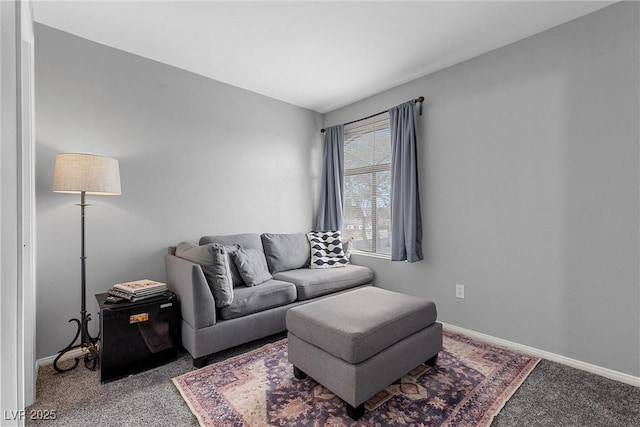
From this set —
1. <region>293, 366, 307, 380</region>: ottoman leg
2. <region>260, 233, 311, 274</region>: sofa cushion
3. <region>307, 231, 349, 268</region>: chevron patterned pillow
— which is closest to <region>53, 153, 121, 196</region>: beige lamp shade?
<region>260, 233, 311, 274</region>: sofa cushion

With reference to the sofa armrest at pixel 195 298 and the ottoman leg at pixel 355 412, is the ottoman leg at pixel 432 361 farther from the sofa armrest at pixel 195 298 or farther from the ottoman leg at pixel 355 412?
the sofa armrest at pixel 195 298

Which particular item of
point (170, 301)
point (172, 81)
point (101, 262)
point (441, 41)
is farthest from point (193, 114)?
point (441, 41)

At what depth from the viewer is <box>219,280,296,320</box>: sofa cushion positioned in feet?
7.59

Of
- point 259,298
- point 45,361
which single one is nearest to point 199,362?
point 259,298

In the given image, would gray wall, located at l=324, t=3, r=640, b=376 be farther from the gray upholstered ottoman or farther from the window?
the gray upholstered ottoman

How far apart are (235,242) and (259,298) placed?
2.57 ft

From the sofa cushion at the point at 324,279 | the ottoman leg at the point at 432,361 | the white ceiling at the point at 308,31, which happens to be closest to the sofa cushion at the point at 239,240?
the sofa cushion at the point at 324,279

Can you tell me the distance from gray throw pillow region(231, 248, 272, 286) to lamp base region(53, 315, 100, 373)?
1.16m

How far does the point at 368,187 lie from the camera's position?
12.2 feet

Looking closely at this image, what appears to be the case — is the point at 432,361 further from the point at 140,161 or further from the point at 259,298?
the point at 140,161

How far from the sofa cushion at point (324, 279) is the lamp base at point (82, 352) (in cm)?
154

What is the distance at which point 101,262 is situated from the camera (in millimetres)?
2443

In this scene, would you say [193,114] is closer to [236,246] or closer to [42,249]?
[236,246]

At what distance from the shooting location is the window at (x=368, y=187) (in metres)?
3.52
